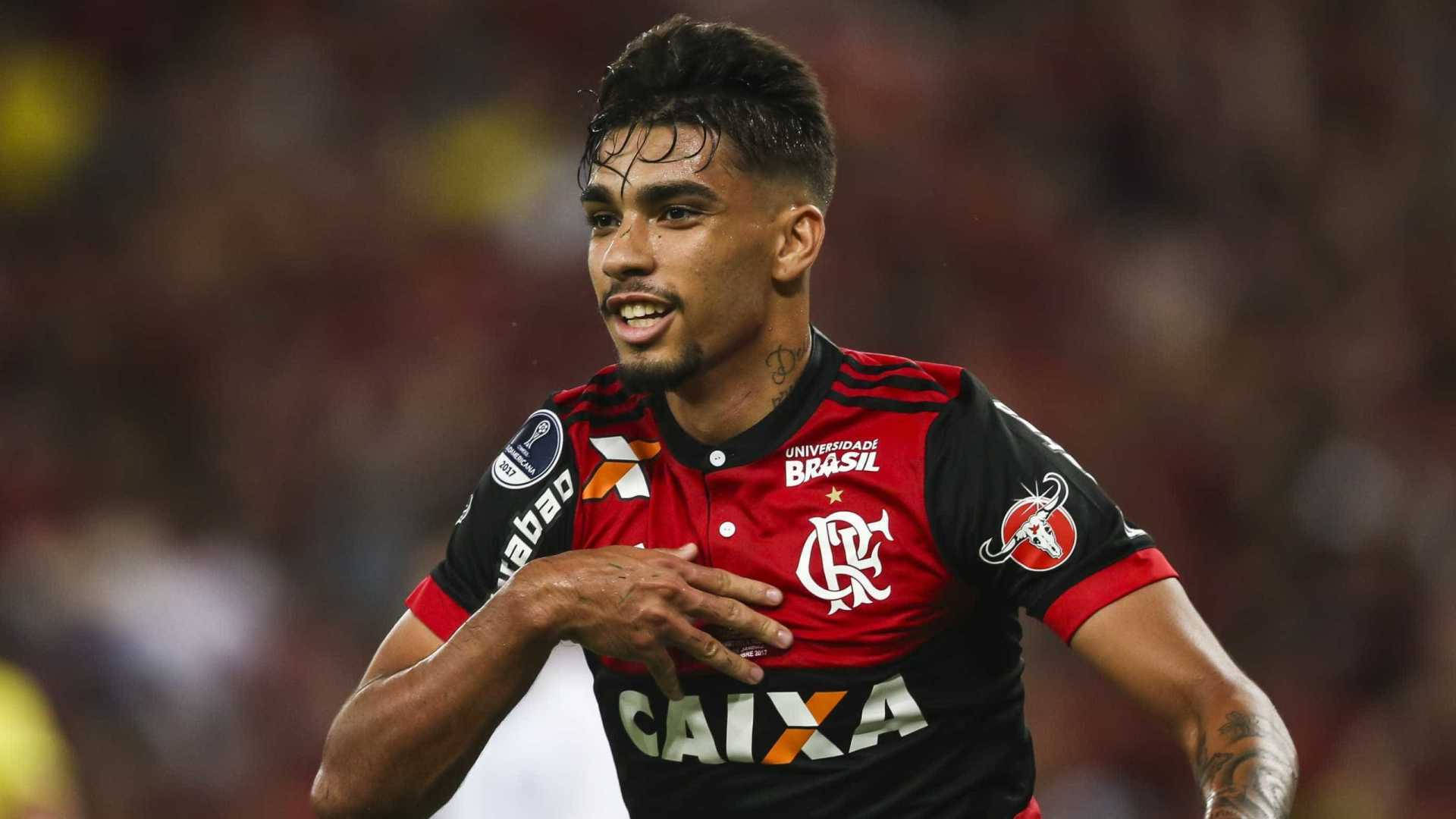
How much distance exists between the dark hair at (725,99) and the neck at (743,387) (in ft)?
0.97

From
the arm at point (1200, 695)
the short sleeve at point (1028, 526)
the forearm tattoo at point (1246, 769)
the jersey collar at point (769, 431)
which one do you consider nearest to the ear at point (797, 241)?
the jersey collar at point (769, 431)

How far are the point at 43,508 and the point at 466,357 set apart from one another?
1.96 meters

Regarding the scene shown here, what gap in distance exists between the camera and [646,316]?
274 cm

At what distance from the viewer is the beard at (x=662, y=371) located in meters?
2.74

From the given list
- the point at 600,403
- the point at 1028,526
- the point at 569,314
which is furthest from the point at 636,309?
the point at 569,314

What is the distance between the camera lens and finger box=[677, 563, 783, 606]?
8.74 ft

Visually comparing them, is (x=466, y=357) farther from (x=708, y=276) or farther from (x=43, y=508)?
(x=708, y=276)

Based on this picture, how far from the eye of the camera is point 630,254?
272cm

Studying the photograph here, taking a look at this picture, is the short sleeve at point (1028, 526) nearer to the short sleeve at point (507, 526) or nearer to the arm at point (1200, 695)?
the arm at point (1200, 695)

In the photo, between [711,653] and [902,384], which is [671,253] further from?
[711,653]

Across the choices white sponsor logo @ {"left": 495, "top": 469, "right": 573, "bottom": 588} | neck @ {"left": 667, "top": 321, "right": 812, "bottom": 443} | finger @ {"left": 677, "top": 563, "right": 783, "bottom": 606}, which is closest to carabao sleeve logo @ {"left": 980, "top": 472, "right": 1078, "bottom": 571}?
finger @ {"left": 677, "top": 563, "right": 783, "bottom": 606}

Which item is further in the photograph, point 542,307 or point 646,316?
point 542,307

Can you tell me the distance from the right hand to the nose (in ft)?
1.53

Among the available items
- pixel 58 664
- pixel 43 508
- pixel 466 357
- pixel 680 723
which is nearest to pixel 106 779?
pixel 58 664
